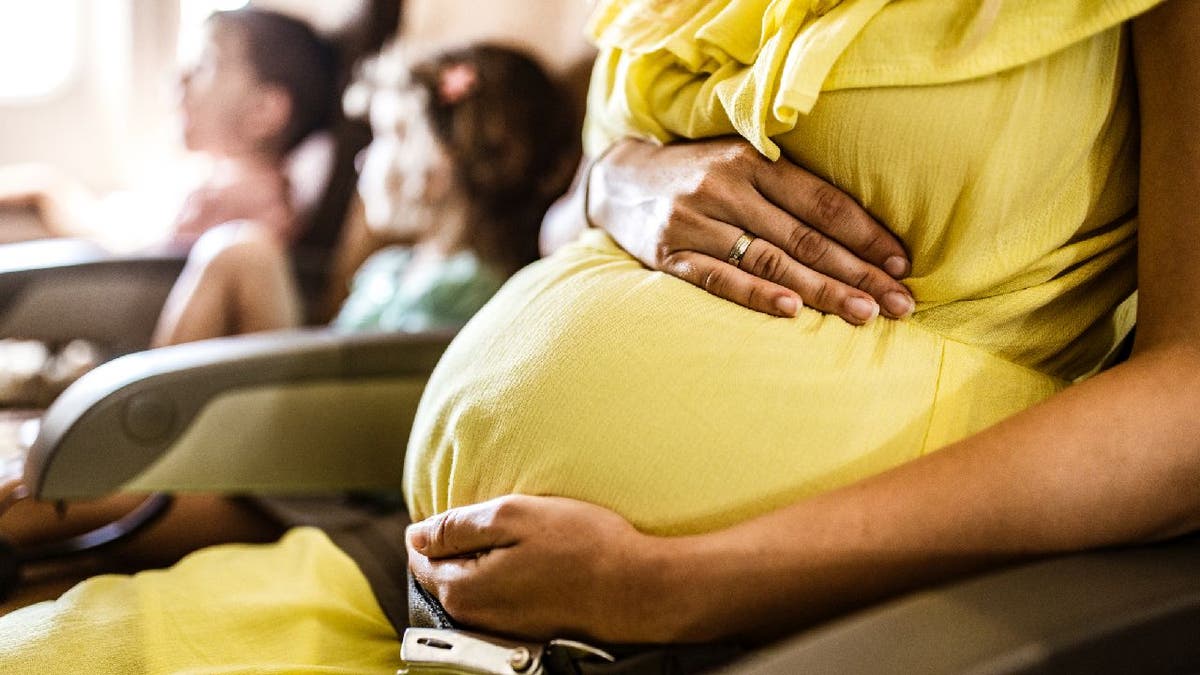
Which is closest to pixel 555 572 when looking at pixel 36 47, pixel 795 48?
pixel 795 48

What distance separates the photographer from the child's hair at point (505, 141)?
1.53 meters

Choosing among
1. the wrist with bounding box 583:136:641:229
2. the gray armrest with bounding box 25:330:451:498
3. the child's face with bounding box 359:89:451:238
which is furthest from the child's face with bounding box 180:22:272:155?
the wrist with bounding box 583:136:641:229

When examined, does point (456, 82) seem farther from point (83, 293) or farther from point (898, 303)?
point (898, 303)

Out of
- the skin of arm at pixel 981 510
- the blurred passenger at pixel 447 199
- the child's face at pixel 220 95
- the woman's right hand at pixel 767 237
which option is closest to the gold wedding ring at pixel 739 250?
the woman's right hand at pixel 767 237

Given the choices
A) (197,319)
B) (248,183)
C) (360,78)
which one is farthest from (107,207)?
(197,319)

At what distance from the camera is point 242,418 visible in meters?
1.00

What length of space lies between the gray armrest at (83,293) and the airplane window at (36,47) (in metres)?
1.68

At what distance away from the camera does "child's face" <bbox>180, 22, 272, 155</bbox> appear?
2.09 m

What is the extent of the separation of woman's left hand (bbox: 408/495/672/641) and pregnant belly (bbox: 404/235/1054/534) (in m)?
0.03

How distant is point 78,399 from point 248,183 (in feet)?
4.10

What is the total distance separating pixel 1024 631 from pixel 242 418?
79 centimetres

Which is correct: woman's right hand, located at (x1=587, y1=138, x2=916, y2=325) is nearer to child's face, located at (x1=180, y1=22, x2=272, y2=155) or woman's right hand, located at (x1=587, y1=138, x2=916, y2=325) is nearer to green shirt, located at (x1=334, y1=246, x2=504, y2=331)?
green shirt, located at (x1=334, y1=246, x2=504, y2=331)

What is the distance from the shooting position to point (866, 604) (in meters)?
0.55

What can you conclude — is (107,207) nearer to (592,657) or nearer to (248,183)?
(248,183)
